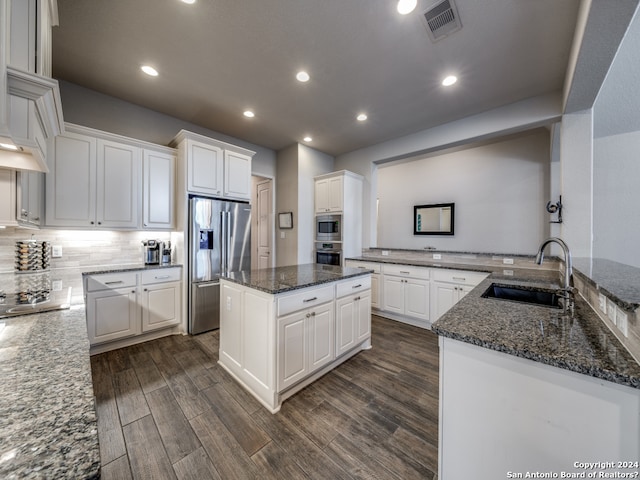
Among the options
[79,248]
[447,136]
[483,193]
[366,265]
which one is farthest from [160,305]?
[483,193]

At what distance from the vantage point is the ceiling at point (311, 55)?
5.92 feet

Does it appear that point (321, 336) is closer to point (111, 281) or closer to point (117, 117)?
point (111, 281)

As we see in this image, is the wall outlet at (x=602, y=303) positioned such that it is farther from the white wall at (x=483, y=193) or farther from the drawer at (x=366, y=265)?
the white wall at (x=483, y=193)

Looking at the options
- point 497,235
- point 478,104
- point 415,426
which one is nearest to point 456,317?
point 415,426

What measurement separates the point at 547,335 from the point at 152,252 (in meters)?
3.72

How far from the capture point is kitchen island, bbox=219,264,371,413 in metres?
1.83

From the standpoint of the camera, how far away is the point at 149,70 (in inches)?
96.3

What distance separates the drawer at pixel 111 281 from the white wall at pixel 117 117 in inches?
68.0

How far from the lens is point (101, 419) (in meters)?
1.70

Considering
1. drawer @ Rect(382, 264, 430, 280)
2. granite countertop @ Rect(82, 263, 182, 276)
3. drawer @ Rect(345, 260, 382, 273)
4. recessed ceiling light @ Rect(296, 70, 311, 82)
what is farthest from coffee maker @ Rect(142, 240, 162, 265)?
drawer @ Rect(382, 264, 430, 280)

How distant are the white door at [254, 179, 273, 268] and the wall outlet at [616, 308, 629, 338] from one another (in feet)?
14.3

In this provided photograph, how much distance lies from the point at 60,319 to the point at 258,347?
3.80 ft

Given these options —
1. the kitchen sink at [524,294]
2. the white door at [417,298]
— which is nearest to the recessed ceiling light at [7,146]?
the kitchen sink at [524,294]

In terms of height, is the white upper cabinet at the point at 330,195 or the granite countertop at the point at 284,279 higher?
the white upper cabinet at the point at 330,195
